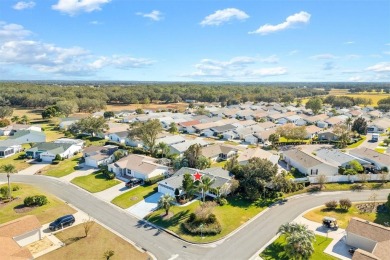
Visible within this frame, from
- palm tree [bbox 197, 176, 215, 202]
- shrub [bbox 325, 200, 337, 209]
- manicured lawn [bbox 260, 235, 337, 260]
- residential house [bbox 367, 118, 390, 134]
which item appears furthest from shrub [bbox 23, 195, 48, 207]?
residential house [bbox 367, 118, 390, 134]

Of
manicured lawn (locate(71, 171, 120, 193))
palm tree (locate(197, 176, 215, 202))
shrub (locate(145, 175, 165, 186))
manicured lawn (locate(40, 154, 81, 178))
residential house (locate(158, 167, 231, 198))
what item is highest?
palm tree (locate(197, 176, 215, 202))

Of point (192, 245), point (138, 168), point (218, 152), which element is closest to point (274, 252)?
point (192, 245)

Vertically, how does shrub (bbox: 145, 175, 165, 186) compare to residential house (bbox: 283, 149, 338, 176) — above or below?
below

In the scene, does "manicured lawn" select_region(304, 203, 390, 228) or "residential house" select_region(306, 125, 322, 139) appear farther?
"residential house" select_region(306, 125, 322, 139)

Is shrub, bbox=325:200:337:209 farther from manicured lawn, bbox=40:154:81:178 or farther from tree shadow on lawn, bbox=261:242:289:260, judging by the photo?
manicured lawn, bbox=40:154:81:178


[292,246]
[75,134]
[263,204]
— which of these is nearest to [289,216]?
[263,204]

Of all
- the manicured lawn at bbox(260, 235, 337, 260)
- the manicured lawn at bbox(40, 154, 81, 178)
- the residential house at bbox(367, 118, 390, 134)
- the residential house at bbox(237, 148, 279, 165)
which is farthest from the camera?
the residential house at bbox(367, 118, 390, 134)

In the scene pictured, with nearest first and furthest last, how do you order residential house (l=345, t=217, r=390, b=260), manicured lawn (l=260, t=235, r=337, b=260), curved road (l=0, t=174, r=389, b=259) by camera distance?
1. residential house (l=345, t=217, r=390, b=260)
2. manicured lawn (l=260, t=235, r=337, b=260)
3. curved road (l=0, t=174, r=389, b=259)

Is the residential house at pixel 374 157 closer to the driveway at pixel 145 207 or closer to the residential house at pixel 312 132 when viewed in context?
the residential house at pixel 312 132
